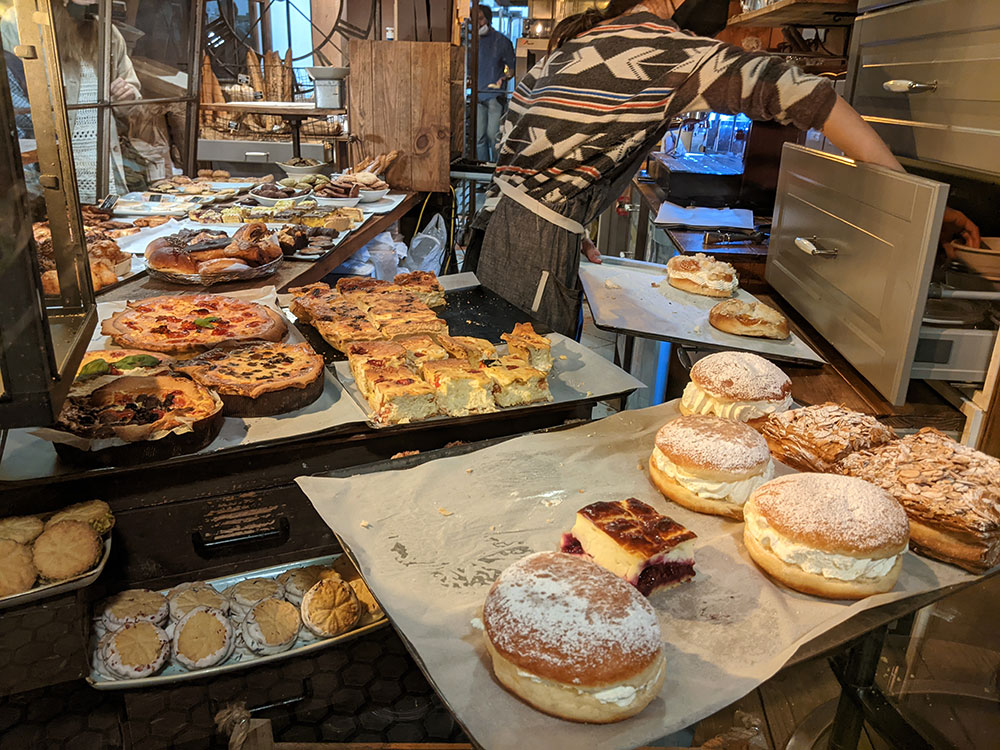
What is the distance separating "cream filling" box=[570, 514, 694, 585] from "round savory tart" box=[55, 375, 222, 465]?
2.82 feet

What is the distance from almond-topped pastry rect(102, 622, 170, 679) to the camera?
1.62 meters

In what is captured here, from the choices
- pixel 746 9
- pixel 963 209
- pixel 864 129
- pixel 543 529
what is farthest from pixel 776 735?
pixel 746 9

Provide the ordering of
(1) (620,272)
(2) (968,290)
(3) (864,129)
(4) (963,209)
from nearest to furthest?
(2) (968,290)
(3) (864,129)
(4) (963,209)
(1) (620,272)

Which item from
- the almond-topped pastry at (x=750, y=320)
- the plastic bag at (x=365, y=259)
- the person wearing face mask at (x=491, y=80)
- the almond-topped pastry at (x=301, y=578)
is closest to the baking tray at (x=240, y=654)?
the almond-topped pastry at (x=301, y=578)

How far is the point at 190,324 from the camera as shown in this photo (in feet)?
7.26

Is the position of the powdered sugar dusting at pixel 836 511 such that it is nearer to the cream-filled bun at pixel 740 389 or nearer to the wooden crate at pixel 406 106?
the cream-filled bun at pixel 740 389

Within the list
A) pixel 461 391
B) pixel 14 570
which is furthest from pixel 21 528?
pixel 461 391

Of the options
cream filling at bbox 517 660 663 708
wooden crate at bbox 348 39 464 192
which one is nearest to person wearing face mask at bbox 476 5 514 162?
wooden crate at bbox 348 39 464 192

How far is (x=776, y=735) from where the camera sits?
1498 mm

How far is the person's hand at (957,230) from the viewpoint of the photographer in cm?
202

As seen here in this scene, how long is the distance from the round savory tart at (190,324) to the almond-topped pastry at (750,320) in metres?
1.39

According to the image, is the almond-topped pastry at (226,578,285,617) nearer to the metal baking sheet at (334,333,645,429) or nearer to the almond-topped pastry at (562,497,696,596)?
the metal baking sheet at (334,333,645,429)

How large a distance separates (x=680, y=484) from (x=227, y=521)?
102cm

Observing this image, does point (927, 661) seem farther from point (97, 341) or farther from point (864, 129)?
point (97, 341)
